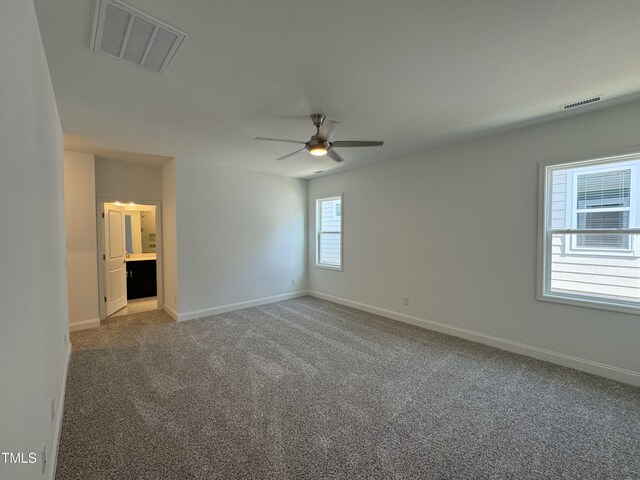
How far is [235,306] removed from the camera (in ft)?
16.6

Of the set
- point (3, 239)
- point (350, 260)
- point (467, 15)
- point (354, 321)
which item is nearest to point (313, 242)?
point (350, 260)

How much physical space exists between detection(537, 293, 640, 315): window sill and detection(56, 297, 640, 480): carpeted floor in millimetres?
701

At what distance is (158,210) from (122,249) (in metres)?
1.01

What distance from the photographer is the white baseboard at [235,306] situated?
452 cm

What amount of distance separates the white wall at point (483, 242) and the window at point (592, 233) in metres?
0.13

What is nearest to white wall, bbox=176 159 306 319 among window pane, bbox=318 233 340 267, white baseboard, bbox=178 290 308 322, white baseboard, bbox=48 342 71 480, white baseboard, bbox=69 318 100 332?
white baseboard, bbox=178 290 308 322

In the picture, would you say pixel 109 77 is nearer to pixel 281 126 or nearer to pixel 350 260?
pixel 281 126

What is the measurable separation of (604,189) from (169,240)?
5.84 metres

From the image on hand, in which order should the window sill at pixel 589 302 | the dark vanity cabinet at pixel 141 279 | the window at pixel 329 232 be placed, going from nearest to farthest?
the window sill at pixel 589 302 < the window at pixel 329 232 < the dark vanity cabinet at pixel 141 279

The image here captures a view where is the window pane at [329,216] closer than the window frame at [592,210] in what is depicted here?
No

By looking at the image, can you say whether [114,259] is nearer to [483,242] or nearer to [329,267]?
[329,267]

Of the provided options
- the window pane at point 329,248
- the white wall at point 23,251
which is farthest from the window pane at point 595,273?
the white wall at point 23,251

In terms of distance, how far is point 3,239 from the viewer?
1.00 meters

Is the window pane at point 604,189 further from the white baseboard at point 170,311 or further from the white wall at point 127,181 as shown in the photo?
the white wall at point 127,181
